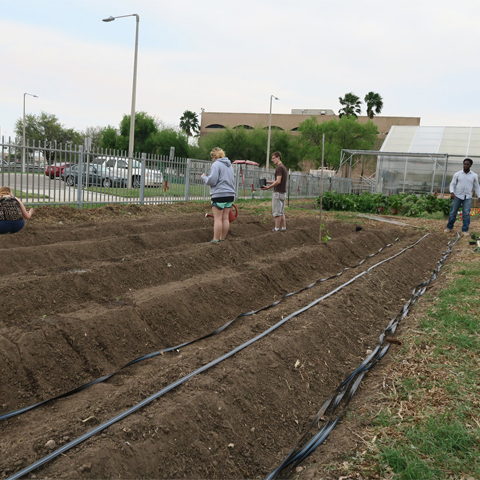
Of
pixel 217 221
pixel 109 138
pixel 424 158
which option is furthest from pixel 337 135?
pixel 217 221

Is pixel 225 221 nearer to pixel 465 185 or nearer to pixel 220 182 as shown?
pixel 220 182

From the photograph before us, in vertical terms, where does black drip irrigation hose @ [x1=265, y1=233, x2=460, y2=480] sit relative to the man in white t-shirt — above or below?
below

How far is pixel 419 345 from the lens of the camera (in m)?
4.18

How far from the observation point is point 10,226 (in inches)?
305

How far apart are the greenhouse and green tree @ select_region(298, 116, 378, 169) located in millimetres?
21991

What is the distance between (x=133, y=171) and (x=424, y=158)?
48.4ft

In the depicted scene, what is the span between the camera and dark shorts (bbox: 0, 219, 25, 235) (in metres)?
7.66

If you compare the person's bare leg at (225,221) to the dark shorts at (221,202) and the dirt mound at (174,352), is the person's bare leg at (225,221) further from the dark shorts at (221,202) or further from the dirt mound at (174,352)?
the dirt mound at (174,352)

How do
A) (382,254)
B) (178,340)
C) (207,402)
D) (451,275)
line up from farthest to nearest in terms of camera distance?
(382,254), (451,275), (178,340), (207,402)

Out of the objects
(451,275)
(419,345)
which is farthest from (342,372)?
(451,275)

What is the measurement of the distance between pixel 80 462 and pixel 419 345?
118 inches

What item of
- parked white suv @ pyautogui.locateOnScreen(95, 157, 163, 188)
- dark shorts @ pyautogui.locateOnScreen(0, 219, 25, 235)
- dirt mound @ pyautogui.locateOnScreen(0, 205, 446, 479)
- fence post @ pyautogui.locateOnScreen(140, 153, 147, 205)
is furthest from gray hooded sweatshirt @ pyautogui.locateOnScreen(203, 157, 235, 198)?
fence post @ pyautogui.locateOnScreen(140, 153, 147, 205)

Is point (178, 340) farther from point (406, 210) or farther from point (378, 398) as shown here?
point (406, 210)

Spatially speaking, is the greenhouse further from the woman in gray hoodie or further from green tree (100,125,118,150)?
green tree (100,125,118,150)
